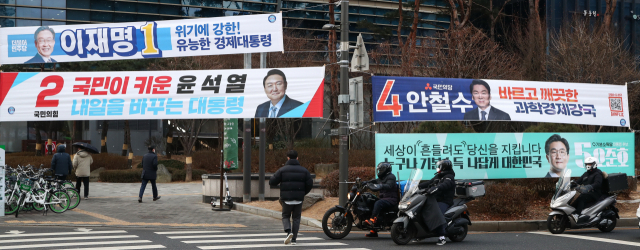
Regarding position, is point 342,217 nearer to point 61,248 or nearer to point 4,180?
point 61,248

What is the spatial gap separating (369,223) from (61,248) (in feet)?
17.5

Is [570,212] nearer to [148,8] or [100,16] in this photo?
[148,8]

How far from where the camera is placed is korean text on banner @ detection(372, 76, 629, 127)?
14.1 meters

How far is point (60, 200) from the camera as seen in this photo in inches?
579

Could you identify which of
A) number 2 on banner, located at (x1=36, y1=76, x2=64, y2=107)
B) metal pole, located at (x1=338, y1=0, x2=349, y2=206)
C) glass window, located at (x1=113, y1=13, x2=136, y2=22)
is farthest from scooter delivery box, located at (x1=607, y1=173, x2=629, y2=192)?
glass window, located at (x1=113, y1=13, x2=136, y2=22)

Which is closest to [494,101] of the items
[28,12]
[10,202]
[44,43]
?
[44,43]

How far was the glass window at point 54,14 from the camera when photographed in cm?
4388

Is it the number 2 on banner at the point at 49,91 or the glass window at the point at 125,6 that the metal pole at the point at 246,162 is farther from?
the glass window at the point at 125,6

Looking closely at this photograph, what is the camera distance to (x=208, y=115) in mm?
13969

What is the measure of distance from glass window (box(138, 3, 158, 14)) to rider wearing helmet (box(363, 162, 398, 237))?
3910cm

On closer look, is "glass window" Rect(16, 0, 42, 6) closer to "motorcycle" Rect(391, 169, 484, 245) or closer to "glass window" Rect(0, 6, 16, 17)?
"glass window" Rect(0, 6, 16, 17)

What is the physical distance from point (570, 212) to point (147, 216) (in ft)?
31.6

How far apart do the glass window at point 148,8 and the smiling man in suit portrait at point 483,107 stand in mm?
36770

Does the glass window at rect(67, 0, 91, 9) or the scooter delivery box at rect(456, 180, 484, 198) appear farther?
the glass window at rect(67, 0, 91, 9)
